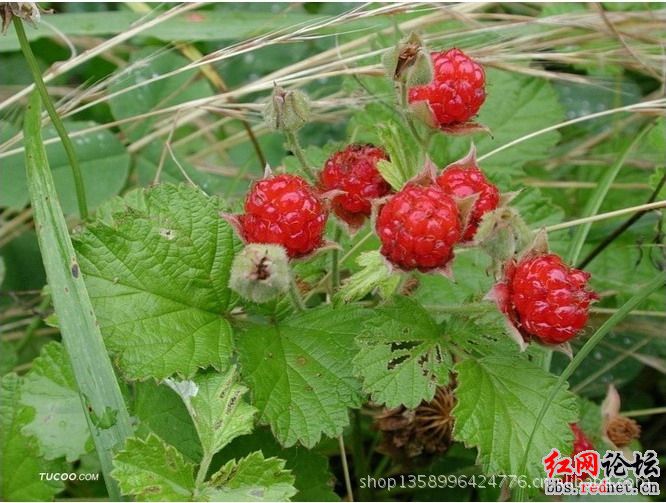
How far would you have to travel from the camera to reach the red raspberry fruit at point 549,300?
1.25m

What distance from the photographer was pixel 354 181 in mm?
1444

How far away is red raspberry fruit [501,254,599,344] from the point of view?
1.25 meters

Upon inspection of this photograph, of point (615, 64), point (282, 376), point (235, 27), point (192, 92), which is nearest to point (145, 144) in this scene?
point (192, 92)

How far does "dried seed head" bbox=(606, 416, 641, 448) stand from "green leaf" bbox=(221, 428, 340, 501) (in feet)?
2.06

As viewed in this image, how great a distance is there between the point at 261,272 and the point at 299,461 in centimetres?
60

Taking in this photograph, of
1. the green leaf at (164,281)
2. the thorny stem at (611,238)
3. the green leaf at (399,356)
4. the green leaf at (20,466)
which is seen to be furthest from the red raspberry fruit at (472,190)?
the green leaf at (20,466)

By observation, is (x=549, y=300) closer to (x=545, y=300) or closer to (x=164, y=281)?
(x=545, y=300)

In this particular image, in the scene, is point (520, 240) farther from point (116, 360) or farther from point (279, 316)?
point (116, 360)

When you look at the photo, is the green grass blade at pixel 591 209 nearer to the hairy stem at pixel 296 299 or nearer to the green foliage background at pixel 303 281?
the green foliage background at pixel 303 281

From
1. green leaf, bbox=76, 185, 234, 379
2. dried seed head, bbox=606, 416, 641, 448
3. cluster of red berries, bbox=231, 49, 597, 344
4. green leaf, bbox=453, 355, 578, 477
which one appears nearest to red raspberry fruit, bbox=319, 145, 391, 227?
cluster of red berries, bbox=231, 49, 597, 344

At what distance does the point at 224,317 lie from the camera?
1552mm

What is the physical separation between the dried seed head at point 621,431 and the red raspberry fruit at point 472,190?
71 cm

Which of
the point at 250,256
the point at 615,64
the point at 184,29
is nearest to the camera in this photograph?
the point at 250,256

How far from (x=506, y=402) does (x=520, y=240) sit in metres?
0.30
